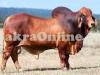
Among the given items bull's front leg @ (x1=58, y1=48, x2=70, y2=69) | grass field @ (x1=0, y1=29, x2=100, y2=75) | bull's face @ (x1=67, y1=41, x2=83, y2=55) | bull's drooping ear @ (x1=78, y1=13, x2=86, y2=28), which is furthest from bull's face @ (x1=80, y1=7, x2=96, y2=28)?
grass field @ (x1=0, y1=29, x2=100, y2=75)

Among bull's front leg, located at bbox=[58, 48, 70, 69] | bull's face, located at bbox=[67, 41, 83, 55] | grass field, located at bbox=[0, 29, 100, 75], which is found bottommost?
grass field, located at bbox=[0, 29, 100, 75]

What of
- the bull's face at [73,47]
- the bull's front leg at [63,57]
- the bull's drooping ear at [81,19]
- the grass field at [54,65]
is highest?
the bull's drooping ear at [81,19]

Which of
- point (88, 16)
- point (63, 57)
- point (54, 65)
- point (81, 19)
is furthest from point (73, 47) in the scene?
point (54, 65)

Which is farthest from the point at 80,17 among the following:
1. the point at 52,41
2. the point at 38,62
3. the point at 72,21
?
the point at 38,62

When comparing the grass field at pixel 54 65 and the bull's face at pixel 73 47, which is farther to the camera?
the bull's face at pixel 73 47

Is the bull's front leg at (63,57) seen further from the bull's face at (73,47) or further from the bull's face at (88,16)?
the bull's face at (88,16)

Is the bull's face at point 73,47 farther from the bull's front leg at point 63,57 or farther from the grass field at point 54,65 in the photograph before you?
the grass field at point 54,65

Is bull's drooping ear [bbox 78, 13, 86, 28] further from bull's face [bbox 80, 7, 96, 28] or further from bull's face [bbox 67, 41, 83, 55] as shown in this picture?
bull's face [bbox 67, 41, 83, 55]

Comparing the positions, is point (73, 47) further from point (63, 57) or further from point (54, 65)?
point (54, 65)

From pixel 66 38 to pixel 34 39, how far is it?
924 millimetres

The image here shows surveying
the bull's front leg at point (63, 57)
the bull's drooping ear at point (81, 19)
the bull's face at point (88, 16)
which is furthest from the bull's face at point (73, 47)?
the bull's face at point (88, 16)

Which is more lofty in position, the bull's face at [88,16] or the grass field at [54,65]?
the bull's face at [88,16]

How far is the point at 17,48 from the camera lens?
43.0ft

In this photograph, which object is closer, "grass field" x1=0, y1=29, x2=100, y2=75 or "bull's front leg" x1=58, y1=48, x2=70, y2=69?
"grass field" x1=0, y1=29, x2=100, y2=75
